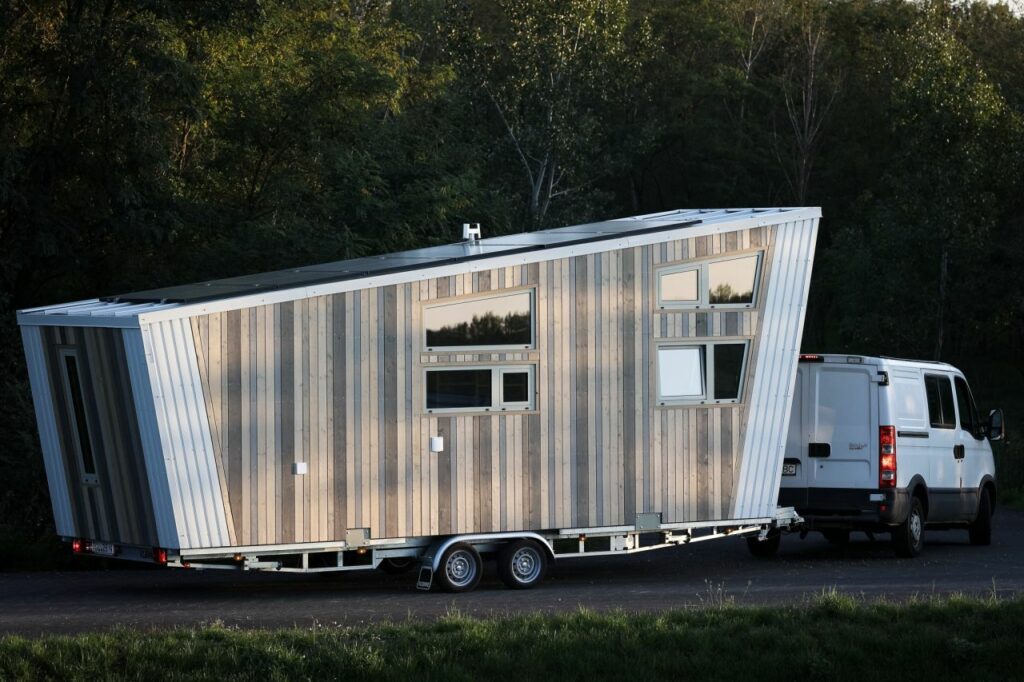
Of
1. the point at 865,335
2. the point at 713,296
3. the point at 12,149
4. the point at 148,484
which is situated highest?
the point at 12,149

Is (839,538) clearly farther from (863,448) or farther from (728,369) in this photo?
(728,369)

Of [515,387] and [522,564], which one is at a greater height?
[515,387]

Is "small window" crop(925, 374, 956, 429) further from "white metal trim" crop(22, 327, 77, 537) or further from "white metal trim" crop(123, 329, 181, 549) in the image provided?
"white metal trim" crop(22, 327, 77, 537)

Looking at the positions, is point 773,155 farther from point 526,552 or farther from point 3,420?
point 526,552

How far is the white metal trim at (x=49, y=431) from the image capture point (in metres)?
12.7

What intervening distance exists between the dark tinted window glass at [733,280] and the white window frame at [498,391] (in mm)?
1963

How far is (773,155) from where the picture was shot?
53750 millimetres

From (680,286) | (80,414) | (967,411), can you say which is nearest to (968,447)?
(967,411)

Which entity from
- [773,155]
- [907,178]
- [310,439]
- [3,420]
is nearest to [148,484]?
[310,439]

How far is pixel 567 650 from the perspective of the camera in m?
9.58

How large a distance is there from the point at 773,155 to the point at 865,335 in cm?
1962

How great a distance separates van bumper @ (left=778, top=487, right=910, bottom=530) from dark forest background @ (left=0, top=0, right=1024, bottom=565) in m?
8.18

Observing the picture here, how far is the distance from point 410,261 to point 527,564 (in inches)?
117

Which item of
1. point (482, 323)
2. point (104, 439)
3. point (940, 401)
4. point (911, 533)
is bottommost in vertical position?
point (911, 533)
